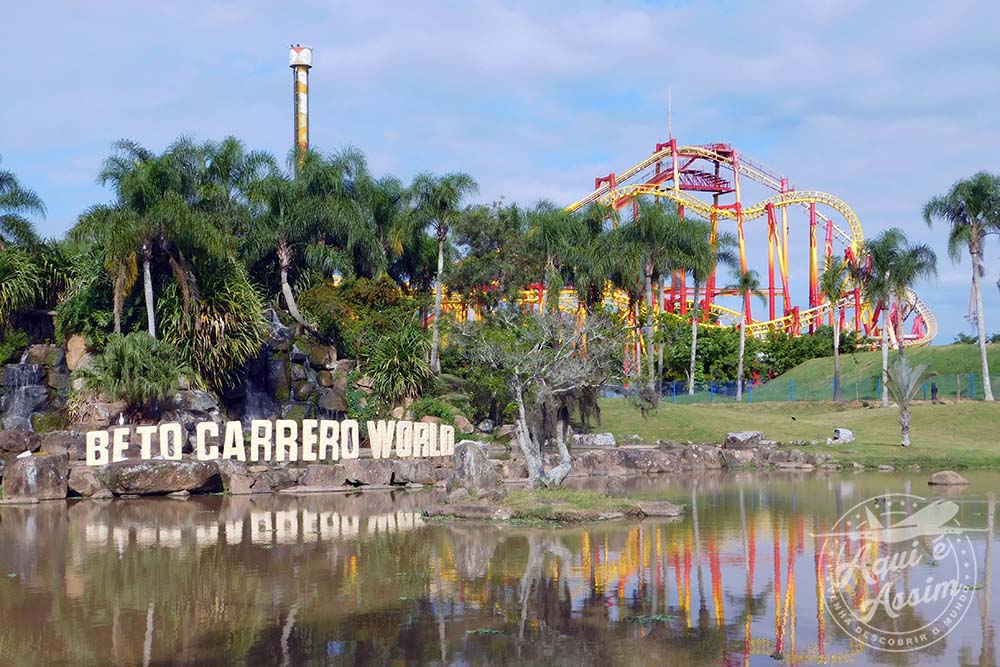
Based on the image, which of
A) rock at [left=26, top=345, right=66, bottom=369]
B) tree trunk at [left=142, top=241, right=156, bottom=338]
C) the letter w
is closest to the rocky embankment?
the letter w

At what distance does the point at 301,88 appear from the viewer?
223 ft

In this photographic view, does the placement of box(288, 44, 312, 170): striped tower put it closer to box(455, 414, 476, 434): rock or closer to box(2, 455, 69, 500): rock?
box(455, 414, 476, 434): rock

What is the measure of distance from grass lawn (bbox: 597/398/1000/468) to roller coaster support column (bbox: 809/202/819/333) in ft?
80.4

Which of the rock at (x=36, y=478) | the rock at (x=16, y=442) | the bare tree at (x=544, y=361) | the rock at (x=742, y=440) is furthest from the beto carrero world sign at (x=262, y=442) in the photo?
the rock at (x=742, y=440)

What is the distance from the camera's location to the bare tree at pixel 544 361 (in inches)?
1021

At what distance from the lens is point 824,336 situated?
6962 cm

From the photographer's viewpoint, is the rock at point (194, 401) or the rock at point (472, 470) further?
the rock at point (194, 401)

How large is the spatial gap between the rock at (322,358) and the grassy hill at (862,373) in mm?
24843

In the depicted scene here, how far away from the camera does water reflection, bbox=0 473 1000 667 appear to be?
1124 centimetres

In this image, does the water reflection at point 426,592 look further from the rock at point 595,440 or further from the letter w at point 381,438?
the rock at point 595,440

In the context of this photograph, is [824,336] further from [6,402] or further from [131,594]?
[131,594]

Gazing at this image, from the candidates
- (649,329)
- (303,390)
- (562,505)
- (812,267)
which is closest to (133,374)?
(303,390)

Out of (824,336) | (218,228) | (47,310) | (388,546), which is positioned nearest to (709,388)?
(824,336)

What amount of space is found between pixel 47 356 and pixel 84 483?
41.0ft
